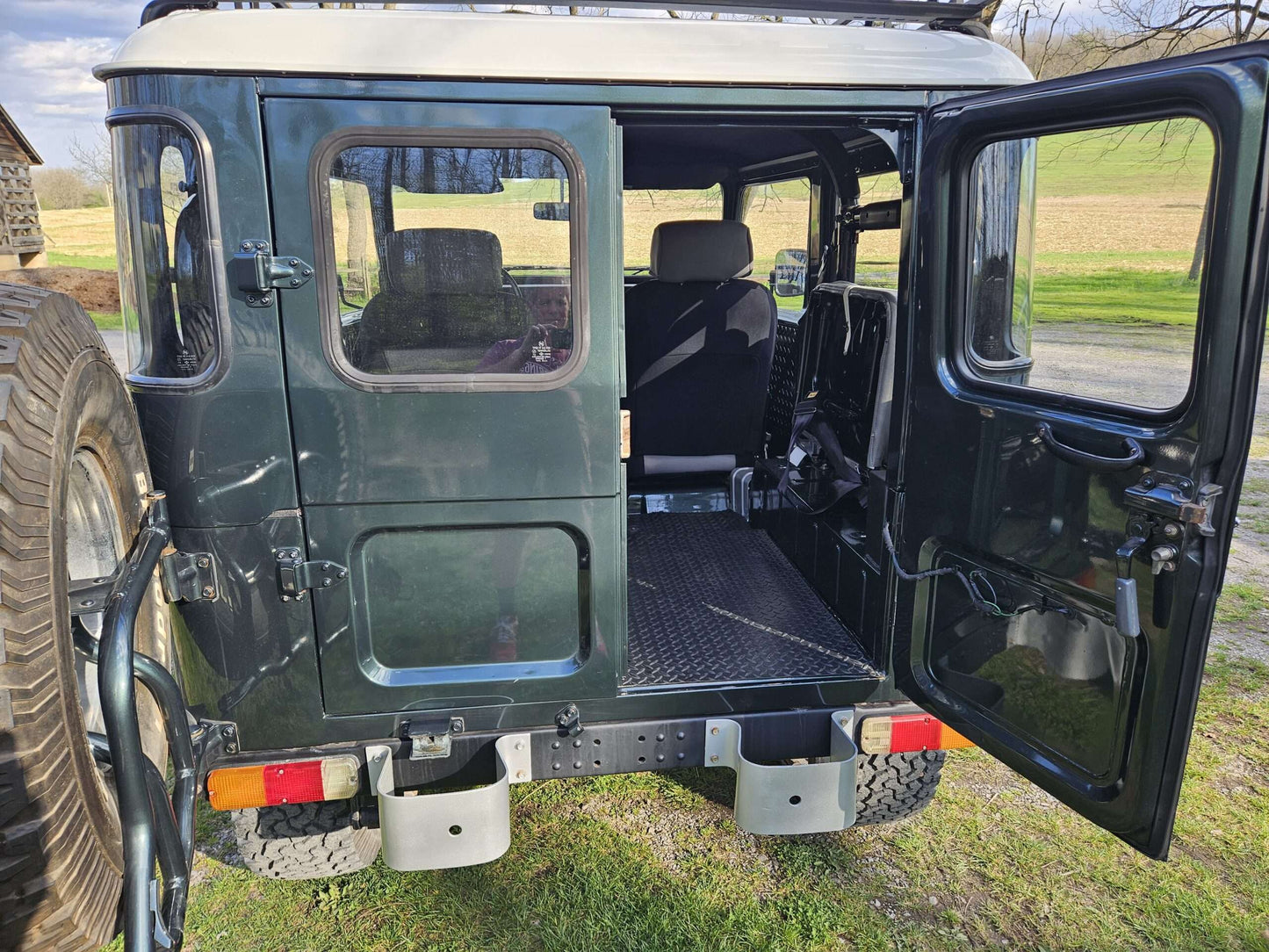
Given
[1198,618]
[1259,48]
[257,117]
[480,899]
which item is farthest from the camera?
[480,899]

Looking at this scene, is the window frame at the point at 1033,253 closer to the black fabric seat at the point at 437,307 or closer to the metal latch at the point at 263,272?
the black fabric seat at the point at 437,307

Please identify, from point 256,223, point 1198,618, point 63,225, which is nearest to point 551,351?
point 256,223

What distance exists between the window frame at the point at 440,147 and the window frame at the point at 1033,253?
37.9 inches

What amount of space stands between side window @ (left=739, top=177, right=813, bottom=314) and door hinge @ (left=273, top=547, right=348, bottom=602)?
2.92 m

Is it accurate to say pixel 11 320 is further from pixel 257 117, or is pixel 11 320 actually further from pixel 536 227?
pixel 536 227

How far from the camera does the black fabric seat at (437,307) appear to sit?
7.46 feet

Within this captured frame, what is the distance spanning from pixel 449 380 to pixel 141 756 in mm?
1068

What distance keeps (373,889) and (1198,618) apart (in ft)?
8.05

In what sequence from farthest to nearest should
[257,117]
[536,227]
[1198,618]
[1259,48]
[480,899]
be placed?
[480,899] < [536,227] < [257,117] < [1198,618] < [1259,48]

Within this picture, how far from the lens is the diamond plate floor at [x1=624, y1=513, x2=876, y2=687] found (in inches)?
111

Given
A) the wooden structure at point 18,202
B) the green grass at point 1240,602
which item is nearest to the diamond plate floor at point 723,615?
the green grass at point 1240,602

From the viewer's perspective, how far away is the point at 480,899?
283 centimetres

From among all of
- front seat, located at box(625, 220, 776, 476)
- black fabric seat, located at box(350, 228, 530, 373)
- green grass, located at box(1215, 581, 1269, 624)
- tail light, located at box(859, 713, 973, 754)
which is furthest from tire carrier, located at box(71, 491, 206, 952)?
green grass, located at box(1215, 581, 1269, 624)

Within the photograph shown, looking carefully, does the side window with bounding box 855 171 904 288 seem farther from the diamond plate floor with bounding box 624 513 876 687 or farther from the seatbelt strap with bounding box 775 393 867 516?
the diamond plate floor with bounding box 624 513 876 687
